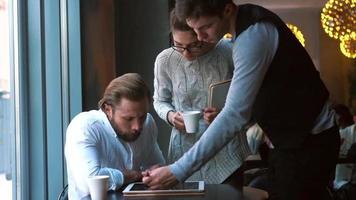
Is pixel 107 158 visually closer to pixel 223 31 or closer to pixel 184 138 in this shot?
pixel 184 138

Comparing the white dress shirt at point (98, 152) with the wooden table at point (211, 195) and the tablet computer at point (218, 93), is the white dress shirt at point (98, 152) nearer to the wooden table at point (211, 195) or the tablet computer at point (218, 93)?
the wooden table at point (211, 195)

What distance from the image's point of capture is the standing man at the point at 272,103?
201 cm

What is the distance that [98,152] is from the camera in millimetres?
2441

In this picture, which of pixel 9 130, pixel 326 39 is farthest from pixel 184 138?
pixel 326 39

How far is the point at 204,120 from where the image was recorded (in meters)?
2.60

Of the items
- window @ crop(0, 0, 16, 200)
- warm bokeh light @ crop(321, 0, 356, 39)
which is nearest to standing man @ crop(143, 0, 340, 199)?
window @ crop(0, 0, 16, 200)

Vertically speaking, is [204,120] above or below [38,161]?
above

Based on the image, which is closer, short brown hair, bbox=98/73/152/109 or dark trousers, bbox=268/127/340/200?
dark trousers, bbox=268/127/340/200

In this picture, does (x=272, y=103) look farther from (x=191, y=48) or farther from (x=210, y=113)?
(x=191, y=48)

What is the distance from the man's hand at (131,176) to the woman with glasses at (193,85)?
265 mm

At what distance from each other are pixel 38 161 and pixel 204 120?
123 cm

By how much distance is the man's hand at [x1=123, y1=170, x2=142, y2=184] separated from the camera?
2.44 metres

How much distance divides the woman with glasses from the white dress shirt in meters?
0.16

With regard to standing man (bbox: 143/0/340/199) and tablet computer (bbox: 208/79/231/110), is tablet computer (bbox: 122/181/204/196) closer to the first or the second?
standing man (bbox: 143/0/340/199)
